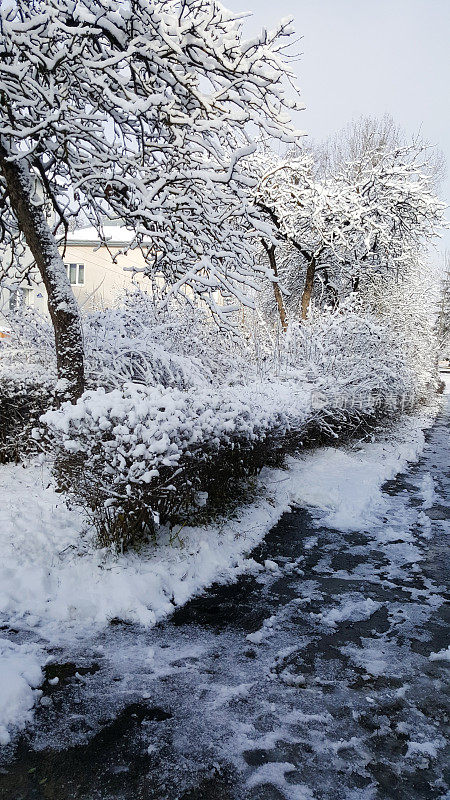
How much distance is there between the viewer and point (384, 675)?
Answer: 3545 mm

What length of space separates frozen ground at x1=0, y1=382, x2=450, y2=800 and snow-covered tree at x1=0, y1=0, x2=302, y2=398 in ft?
8.16

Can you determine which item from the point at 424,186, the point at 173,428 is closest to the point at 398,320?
the point at 424,186

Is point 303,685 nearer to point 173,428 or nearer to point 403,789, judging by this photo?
point 403,789

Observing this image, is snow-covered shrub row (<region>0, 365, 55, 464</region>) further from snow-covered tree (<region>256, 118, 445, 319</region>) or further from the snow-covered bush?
snow-covered tree (<region>256, 118, 445, 319</region>)

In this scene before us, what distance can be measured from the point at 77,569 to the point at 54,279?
3.32 m

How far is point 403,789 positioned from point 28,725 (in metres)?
1.86

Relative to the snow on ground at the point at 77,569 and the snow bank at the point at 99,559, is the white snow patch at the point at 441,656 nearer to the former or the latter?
the snow on ground at the point at 77,569

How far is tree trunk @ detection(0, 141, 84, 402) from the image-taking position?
241 inches

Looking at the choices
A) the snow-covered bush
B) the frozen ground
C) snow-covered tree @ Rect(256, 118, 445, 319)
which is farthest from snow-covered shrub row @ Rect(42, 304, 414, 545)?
snow-covered tree @ Rect(256, 118, 445, 319)

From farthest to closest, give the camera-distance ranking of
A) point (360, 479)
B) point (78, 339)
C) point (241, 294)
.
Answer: point (360, 479), point (78, 339), point (241, 294)

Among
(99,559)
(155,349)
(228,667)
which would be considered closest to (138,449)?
(99,559)

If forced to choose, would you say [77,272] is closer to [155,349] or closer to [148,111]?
[155,349]

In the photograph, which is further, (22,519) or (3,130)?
(22,519)

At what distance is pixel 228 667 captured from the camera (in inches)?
140
